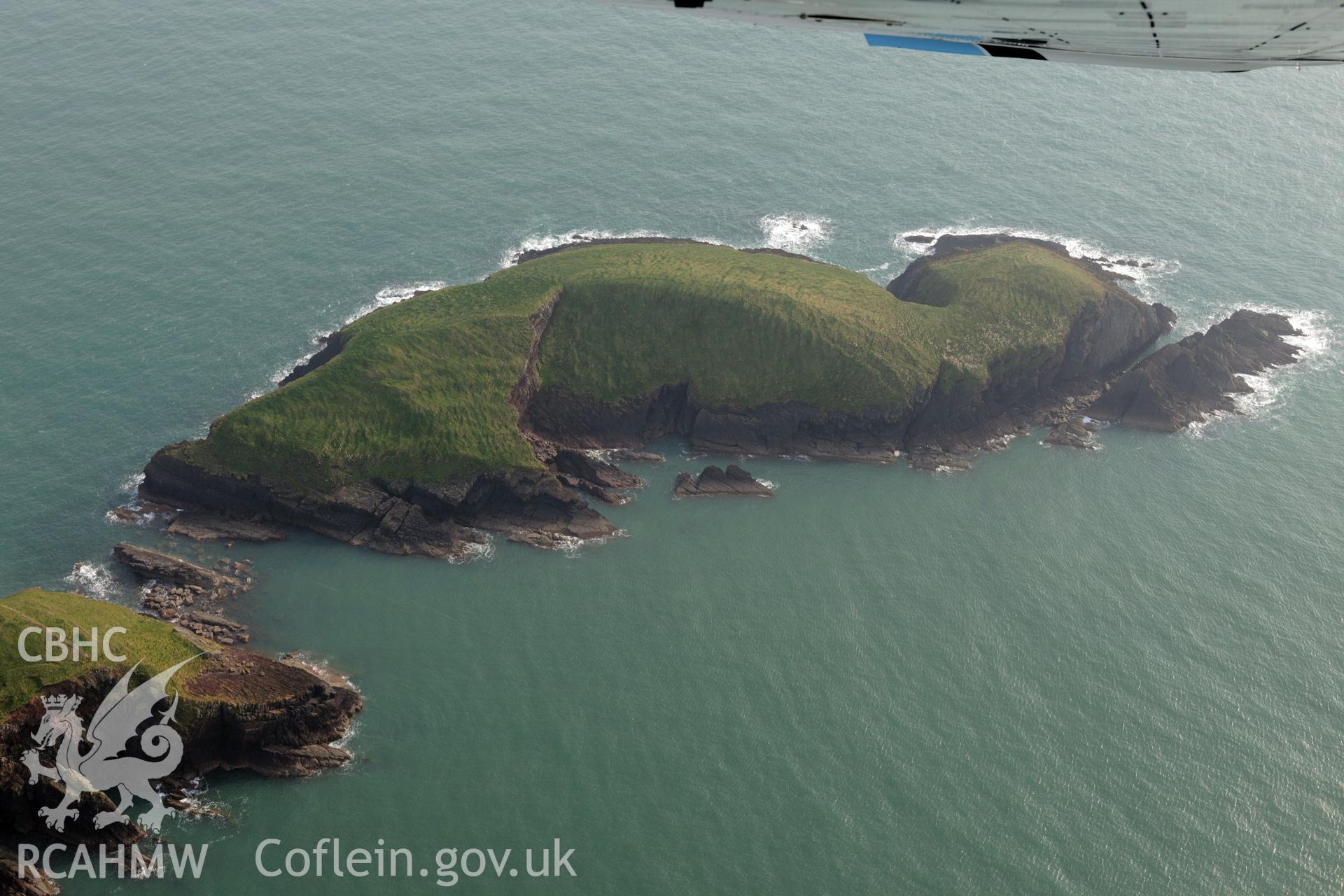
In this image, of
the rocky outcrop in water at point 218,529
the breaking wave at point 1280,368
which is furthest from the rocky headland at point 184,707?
the breaking wave at point 1280,368

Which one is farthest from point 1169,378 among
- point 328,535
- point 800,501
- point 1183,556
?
point 328,535

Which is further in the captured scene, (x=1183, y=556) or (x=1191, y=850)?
(x=1183, y=556)

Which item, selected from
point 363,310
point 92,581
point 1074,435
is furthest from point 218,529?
point 1074,435

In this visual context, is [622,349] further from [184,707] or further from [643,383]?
[184,707]

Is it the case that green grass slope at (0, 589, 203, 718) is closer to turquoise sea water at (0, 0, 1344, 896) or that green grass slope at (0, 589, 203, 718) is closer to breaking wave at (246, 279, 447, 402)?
turquoise sea water at (0, 0, 1344, 896)

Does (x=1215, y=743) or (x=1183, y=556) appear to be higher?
(x=1183, y=556)

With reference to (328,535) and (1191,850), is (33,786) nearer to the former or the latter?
(328,535)
